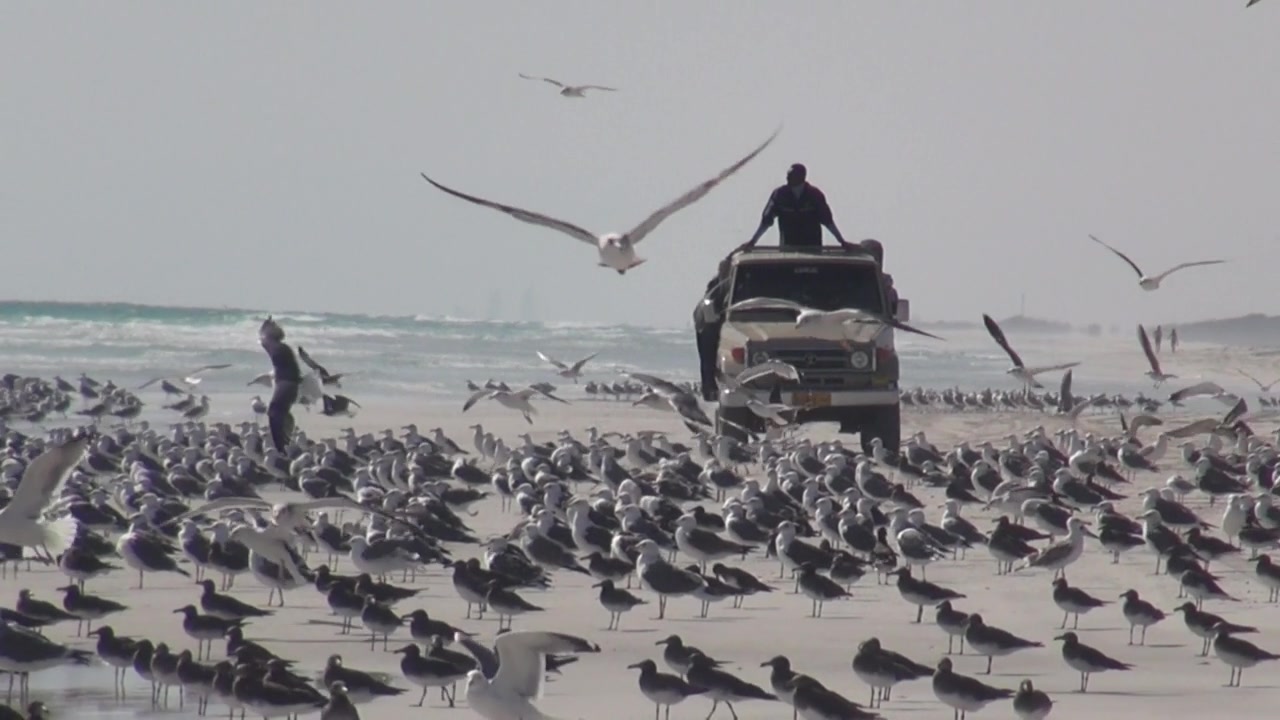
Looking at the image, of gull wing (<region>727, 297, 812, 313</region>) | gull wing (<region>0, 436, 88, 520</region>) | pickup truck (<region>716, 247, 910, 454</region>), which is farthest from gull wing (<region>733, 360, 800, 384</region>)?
gull wing (<region>0, 436, 88, 520</region>)

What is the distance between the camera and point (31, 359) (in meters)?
58.6

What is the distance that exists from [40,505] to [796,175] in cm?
1095

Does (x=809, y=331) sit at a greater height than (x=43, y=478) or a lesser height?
greater

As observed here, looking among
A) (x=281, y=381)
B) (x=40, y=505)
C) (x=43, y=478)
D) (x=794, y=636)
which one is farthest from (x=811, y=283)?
(x=43, y=478)

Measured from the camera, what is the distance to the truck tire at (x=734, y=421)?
916 inches

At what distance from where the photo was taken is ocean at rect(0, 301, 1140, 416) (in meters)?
51.7

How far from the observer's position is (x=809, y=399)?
73.6ft

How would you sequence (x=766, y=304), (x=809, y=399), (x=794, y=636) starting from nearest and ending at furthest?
1. (x=794, y=636)
2. (x=766, y=304)
3. (x=809, y=399)

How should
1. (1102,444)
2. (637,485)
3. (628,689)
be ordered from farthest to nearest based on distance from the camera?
(1102,444), (637,485), (628,689)

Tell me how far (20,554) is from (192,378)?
1123 cm

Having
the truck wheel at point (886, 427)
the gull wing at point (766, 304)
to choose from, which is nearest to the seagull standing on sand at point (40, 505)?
the gull wing at point (766, 304)

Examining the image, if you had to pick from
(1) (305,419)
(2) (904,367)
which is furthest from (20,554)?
(2) (904,367)

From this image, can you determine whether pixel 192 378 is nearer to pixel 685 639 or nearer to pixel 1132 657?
pixel 685 639

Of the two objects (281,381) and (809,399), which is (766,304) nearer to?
(809,399)
